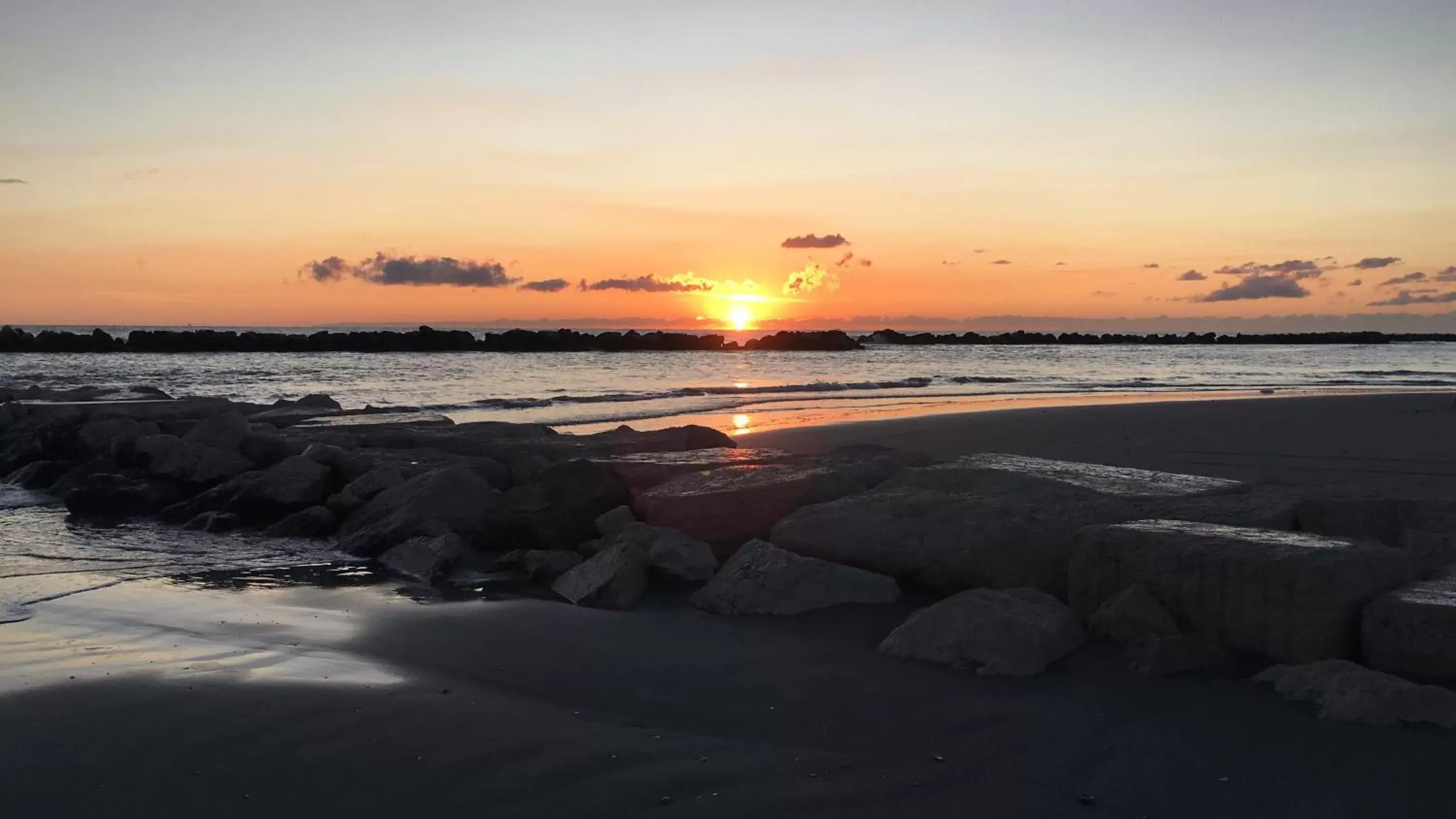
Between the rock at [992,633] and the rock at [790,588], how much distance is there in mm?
536

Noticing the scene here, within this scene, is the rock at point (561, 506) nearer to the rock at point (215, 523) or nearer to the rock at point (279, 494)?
the rock at point (279, 494)

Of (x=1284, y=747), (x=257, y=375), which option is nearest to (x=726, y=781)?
(x=1284, y=747)

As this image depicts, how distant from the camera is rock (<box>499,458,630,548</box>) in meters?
6.21

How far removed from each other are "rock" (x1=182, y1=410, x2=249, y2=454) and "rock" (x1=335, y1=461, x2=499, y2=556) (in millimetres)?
2637

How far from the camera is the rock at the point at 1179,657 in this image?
369 cm

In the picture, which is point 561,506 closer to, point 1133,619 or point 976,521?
point 976,521

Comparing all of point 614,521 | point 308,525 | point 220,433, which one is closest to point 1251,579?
point 614,521

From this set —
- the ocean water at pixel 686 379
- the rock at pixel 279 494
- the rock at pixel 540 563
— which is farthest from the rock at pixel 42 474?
the ocean water at pixel 686 379

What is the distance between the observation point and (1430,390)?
22.2 m

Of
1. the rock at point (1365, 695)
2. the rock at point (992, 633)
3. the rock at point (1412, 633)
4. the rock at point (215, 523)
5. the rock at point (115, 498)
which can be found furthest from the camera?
the rock at point (115, 498)

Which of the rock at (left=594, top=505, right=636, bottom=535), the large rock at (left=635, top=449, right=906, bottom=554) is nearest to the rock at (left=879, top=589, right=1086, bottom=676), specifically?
the large rock at (left=635, top=449, right=906, bottom=554)

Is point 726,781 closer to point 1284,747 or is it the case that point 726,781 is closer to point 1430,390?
point 1284,747

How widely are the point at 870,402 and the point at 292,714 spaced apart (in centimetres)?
1780

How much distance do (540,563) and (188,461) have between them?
176 inches
